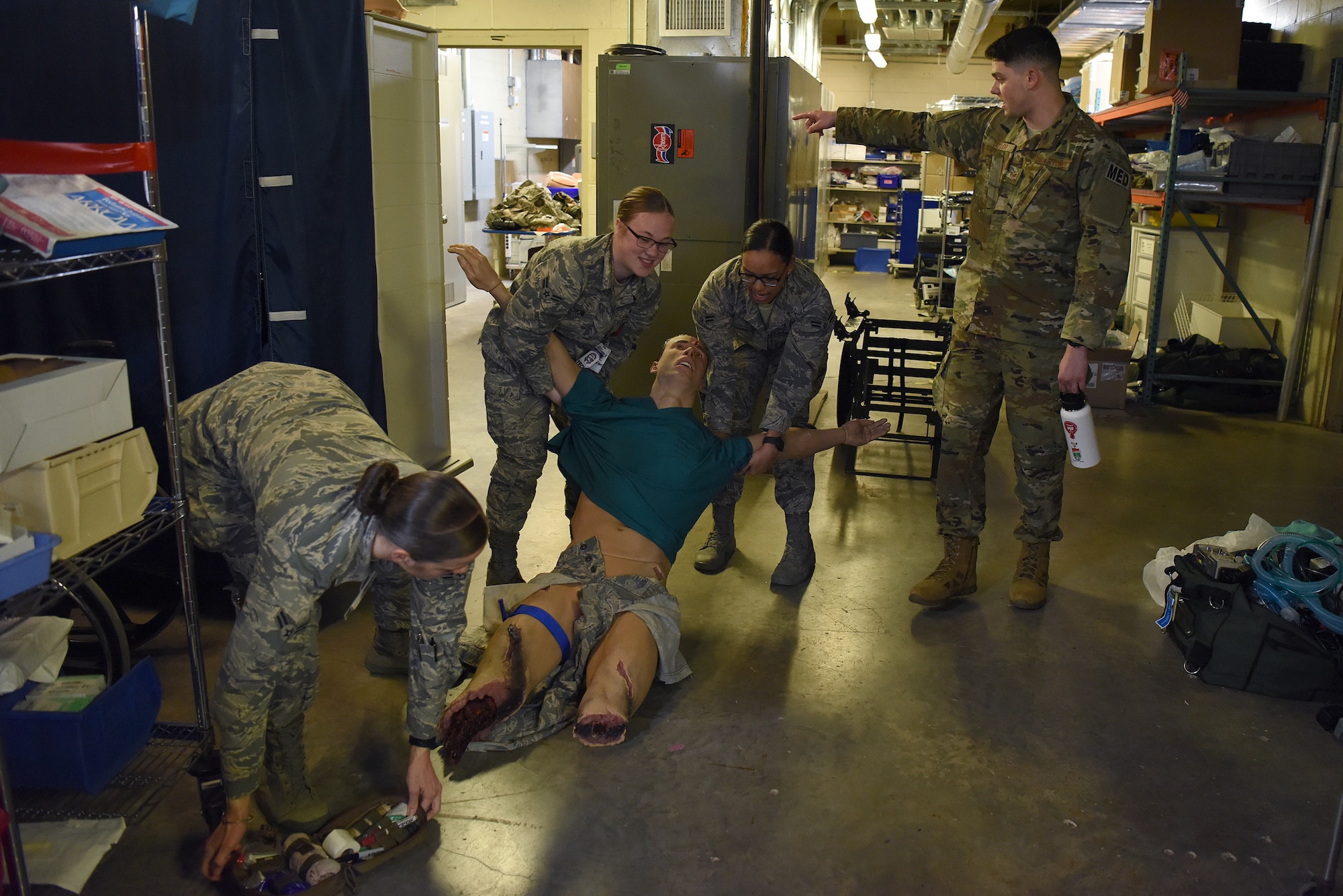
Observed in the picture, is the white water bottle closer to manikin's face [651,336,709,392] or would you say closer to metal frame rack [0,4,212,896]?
manikin's face [651,336,709,392]

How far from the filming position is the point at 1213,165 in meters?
5.79

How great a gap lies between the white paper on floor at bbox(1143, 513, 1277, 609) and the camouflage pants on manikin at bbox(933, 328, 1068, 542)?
14.4 inches

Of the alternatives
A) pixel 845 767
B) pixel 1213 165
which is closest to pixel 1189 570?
pixel 845 767

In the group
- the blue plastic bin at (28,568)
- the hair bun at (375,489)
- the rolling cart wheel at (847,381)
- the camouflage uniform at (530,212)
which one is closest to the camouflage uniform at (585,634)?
the hair bun at (375,489)

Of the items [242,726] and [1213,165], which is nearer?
[242,726]

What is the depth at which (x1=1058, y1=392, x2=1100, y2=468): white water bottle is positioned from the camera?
3.02 metres

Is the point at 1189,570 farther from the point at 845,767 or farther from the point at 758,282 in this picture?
the point at 758,282

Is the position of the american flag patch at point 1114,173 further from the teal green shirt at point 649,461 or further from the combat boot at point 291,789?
the combat boot at point 291,789

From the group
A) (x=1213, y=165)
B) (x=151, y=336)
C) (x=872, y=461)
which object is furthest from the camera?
(x=1213, y=165)

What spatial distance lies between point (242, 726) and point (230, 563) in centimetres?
69

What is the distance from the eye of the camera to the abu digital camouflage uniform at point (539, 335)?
3020 mm

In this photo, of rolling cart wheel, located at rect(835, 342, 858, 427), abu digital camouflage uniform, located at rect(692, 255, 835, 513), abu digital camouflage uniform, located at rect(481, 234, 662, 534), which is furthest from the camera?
rolling cart wheel, located at rect(835, 342, 858, 427)

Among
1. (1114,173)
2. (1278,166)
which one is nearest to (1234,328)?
(1278,166)

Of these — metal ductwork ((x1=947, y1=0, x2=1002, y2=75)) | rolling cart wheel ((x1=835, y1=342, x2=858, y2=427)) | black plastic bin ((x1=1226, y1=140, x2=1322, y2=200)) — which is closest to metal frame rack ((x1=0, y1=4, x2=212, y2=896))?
rolling cart wheel ((x1=835, y1=342, x2=858, y2=427))
